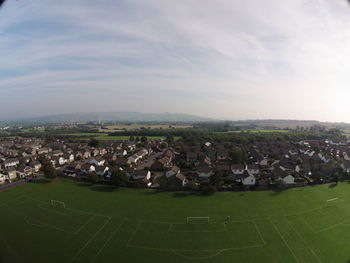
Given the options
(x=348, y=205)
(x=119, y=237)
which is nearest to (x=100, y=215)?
(x=119, y=237)

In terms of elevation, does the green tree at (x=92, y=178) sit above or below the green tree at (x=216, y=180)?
below

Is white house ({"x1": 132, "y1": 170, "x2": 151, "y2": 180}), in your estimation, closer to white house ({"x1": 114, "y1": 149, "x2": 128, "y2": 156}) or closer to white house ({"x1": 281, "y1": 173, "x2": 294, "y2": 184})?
white house ({"x1": 281, "y1": 173, "x2": 294, "y2": 184})

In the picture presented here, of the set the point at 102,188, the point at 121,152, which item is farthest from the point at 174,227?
the point at 121,152

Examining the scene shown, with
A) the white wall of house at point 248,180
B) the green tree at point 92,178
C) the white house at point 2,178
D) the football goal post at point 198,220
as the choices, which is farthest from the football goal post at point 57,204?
the white wall of house at point 248,180

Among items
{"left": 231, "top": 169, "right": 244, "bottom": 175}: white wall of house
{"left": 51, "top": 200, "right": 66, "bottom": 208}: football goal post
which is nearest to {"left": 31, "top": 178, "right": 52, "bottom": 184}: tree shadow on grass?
{"left": 51, "top": 200, "right": 66, "bottom": 208}: football goal post

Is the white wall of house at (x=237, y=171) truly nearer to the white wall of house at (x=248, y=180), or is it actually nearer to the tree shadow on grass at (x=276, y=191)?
the white wall of house at (x=248, y=180)

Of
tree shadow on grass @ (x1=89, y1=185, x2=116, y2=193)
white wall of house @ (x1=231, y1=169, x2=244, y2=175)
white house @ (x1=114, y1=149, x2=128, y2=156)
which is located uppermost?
white wall of house @ (x1=231, y1=169, x2=244, y2=175)

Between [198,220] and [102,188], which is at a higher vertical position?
[198,220]

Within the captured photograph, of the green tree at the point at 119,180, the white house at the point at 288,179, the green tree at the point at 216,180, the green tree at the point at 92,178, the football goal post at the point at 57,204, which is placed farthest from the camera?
the green tree at the point at 92,178

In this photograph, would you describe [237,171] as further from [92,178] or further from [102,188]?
[92,178]
